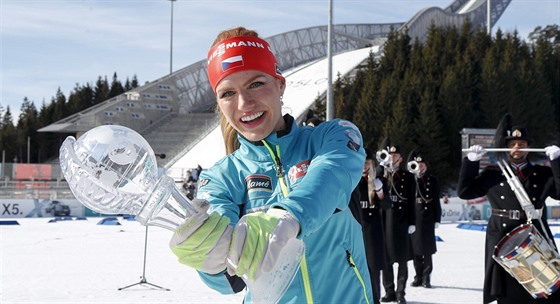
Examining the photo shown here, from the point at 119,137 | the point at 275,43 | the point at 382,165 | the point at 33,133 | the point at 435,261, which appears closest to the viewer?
the point at 119,137

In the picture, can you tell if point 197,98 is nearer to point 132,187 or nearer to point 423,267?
point 423,267

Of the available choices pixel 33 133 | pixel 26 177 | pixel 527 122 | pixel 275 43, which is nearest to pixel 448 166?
pixel 527 122

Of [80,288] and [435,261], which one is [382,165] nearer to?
[435,261]

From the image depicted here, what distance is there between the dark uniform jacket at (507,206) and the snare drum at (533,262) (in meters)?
0.31

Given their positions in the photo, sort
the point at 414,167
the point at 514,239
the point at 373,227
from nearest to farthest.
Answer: the point at 514,239, the point at 373,227, the point at 414,167

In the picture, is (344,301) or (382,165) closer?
(344,301)

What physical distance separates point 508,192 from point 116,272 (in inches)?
254

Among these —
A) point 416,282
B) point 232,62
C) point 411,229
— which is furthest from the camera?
point 411,229

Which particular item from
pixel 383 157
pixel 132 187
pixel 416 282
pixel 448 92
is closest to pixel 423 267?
pixel 416 282

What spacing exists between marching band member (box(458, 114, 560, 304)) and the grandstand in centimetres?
4155

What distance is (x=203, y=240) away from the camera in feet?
4.39

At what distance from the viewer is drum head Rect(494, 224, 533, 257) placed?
6320 mm

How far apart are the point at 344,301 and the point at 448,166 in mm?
45613

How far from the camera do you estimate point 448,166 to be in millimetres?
46312
